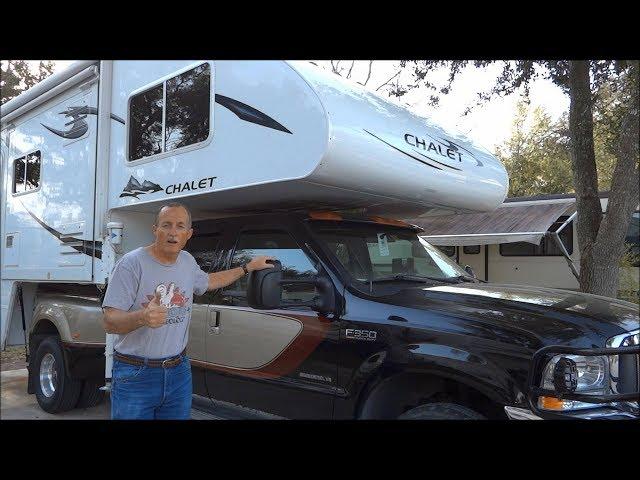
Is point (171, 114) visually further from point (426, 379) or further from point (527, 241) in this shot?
point (527, 241)

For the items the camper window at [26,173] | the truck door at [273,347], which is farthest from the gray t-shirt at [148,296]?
the camper window at [26,173]

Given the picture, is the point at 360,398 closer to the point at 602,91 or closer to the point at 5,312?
the point at 5,312

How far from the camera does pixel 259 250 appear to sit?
14.0ft

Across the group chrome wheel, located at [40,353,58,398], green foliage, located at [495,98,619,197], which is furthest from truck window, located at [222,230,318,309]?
green foliage, located at [495,98,619,197]

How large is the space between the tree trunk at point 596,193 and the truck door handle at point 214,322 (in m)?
5.00

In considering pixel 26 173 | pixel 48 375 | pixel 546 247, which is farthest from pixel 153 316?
pixel 546 247

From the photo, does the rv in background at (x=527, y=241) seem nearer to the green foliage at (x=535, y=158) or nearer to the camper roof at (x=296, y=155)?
the camper roof at (x=296, y=155)

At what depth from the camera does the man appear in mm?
2945

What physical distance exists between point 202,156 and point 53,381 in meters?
3.32

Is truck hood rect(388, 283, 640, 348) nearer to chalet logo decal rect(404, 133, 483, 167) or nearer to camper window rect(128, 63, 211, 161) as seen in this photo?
chalet logo decal rect(404, 133, 483, 167)

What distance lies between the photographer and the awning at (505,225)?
11.6 m

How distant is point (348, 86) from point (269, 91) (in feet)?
2.21

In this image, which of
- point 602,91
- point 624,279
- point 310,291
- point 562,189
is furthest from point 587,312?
point 562,189

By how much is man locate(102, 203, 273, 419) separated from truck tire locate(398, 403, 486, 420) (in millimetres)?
1304
